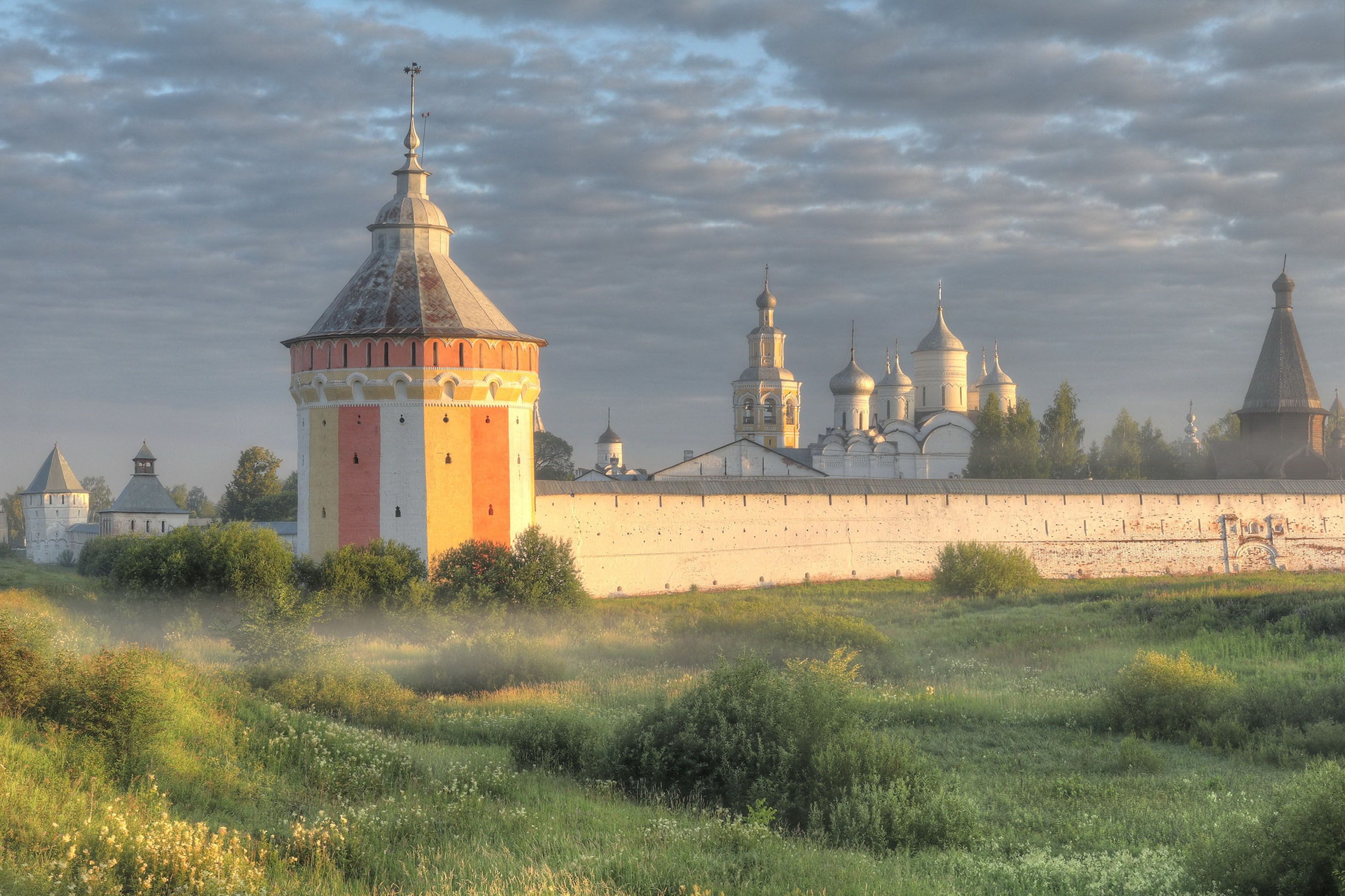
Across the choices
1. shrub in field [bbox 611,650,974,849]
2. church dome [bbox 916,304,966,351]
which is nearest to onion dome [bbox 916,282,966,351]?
church dome [bbox 916,304,966,351]

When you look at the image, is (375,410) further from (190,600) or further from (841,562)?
(841,562)

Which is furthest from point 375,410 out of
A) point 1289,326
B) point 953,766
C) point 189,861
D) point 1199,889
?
point 1289,326

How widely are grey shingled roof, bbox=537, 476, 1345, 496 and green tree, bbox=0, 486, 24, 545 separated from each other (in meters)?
57.9

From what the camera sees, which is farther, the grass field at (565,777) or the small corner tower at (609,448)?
the small corner tower at (609,448)

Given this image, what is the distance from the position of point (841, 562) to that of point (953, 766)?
15472 millimetres

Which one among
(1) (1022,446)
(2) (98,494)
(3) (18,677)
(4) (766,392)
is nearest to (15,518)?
(2) (98,494)

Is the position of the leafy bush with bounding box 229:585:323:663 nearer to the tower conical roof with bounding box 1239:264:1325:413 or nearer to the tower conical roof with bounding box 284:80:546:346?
the tower conical roof with bounding box 284:80:546:346

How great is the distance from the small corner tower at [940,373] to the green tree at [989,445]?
9.41 m

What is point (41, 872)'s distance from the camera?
5.14 meters

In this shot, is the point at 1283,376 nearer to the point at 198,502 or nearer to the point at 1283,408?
the point at 1283,408

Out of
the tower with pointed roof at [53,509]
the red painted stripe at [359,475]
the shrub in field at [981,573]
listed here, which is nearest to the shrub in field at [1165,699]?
the shrub in field at [981,573]

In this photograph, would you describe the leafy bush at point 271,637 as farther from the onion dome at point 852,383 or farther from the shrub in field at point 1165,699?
the onion dome at point 852,383

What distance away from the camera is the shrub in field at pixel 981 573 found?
72.3ft

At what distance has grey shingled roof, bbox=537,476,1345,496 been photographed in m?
22.7
